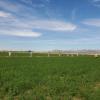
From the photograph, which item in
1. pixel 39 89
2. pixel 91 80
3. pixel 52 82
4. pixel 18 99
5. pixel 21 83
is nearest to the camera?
pixel 18 99

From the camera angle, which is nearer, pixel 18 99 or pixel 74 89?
pixel 18 99

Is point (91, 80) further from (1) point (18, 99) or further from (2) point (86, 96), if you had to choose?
(1) point (18, 99)

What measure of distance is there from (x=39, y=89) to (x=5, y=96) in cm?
152

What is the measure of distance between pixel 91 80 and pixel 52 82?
2.36 meters

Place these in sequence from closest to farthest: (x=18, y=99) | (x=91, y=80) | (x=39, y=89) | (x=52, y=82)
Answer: (x=18, y=99), (x=39, y=89), (x=52, y=82), (x=91, y=80)

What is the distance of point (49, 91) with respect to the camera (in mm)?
9148

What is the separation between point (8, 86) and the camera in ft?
31.9

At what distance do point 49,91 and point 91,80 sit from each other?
3.88 m

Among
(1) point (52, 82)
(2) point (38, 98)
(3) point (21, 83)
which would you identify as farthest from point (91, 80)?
(2) point (38, 98)

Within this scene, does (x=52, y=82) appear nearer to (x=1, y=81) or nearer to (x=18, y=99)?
(x=1, y=81)

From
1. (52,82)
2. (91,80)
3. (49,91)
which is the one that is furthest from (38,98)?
(91,80)

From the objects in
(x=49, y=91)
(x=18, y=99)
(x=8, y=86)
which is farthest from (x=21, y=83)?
(x=18, y=99)

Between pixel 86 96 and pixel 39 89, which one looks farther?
pixel 39 89

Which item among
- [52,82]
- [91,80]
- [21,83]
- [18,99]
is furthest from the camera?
[91,80]
